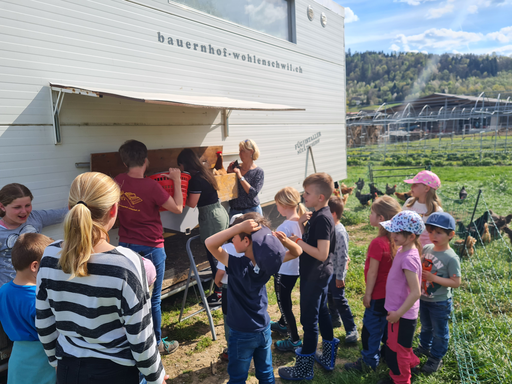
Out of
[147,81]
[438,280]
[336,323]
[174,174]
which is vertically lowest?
[336,323]

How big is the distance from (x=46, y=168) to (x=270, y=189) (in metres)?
3.63

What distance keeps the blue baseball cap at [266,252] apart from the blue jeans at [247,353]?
498 mm

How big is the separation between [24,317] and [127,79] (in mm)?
2735

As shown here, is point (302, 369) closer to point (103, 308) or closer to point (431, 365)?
point (431, 365)

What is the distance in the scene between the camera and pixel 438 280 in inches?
117

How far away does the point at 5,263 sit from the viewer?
114 inches

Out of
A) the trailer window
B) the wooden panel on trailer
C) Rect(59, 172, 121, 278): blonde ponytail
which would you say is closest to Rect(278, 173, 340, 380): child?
Rect(59, 172, 121, 278): blonde ponytail

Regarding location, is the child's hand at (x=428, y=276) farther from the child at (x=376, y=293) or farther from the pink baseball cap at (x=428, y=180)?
the pink baseball cap at (x=428, y=180)

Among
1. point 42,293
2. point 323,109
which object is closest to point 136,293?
point 42,293

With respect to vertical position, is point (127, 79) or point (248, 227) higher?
point (127, 79)

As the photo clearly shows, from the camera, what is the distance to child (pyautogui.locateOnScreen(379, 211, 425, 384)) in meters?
2.71

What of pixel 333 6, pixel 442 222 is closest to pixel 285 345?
pixel 442 222

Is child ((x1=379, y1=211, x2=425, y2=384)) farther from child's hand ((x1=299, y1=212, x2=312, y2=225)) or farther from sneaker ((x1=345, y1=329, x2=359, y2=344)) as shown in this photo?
sneaker ((x1=345, y1=329, x2=359, y2=344))

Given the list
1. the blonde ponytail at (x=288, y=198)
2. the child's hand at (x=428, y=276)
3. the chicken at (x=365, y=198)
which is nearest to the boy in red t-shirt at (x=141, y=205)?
the blonde ponytail at (x=288, y=198)
